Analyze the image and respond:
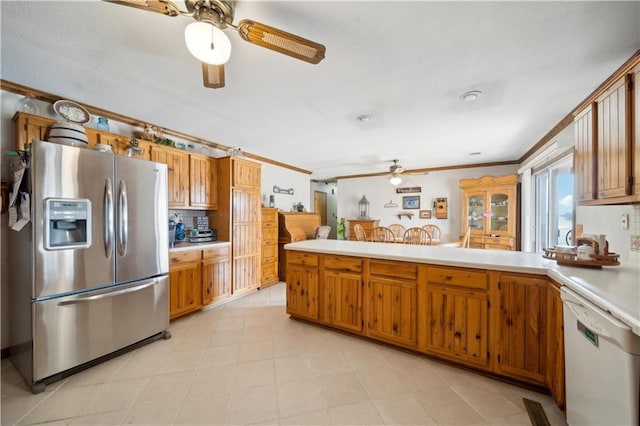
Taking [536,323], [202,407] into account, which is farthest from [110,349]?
[536,323]

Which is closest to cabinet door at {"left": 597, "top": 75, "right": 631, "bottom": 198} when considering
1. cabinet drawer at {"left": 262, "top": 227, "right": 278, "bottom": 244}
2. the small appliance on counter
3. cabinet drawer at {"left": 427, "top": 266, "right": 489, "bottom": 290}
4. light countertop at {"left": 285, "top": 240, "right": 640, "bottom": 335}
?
light countertop at {"left": 285, "top": 240, "right": 640, "bottom": 335}

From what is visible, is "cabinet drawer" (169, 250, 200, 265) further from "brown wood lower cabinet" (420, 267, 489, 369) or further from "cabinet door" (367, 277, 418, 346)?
"brown wood lower cabinet" (420, 267, 489, 369)

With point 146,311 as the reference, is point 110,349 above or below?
below

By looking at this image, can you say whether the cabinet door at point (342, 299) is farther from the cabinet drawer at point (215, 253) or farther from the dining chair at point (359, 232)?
the dining chair at point (359, 232)

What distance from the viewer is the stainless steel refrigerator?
1.81m

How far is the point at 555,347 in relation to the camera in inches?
62.6

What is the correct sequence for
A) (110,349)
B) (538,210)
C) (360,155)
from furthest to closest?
1. (360,155)
2. (538,210)
3. (110,349)

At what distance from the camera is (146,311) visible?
2393 mm

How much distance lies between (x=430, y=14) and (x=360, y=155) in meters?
3.37

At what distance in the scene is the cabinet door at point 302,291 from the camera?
2.76 metres

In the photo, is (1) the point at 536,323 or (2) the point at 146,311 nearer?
(1) the point at 536,323

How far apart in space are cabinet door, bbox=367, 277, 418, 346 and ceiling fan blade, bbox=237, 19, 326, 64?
6.27 feet

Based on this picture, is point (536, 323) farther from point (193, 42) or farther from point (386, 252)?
point (193, 42)

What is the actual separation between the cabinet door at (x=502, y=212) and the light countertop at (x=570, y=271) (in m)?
3.35
